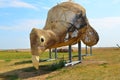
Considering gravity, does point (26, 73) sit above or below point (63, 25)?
below

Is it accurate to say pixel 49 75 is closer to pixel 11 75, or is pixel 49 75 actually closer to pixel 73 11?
pixel 11 75

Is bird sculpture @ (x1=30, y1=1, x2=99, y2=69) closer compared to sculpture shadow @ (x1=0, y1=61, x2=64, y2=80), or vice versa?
bird sculpture @ (x1=30, y1=1, x2=99, y2=69)

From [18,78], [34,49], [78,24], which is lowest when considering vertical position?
[18,78]

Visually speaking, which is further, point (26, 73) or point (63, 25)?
point (26, 73)

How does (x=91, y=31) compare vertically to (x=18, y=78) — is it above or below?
above

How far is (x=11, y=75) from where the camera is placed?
741 inches

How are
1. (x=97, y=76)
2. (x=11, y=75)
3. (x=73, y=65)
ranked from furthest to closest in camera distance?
(x=73, y=65)
(x=11, y=75)
(x=97, y=76)

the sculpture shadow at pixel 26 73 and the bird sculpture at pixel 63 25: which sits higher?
the bird sculpture at pixel 63 25

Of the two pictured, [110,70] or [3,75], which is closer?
[110,70]

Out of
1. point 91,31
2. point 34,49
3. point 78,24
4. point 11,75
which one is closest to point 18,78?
point 11,75

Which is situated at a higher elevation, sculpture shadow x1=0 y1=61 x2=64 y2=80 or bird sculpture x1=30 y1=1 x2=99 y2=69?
bird sculpture x1=30 y1=1 x2=99 y2=69

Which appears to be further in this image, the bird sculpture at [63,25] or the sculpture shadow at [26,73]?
the sculpture shadow at [26,73]

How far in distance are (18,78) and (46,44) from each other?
8.85 feet

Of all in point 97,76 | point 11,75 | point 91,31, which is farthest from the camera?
point 91,31
